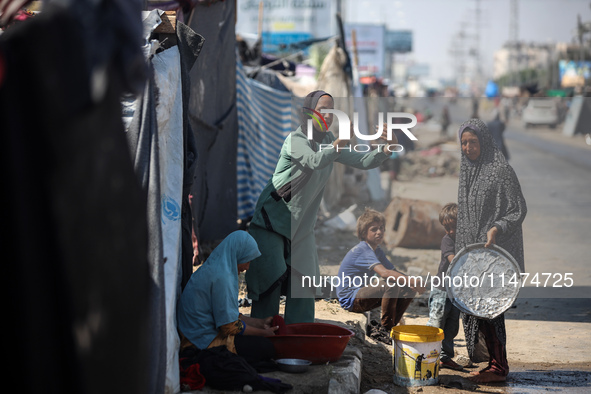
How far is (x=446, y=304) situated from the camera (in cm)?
481

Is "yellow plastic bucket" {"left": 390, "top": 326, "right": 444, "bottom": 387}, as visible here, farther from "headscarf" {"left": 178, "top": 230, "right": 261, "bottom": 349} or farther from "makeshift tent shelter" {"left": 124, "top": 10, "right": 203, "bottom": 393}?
"makeshift tent shelter" {"left": 124, "top": 10, "right": 203, "bottom": 393}

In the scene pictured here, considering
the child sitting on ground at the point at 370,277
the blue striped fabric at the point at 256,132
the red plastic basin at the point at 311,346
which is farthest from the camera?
the blue striped fabric at the point at 256,132

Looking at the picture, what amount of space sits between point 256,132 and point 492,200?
4.81 metres

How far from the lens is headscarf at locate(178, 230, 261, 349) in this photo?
152 inches

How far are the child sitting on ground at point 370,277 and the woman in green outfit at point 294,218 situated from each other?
46 centimetres

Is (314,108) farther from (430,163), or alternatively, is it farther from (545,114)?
(545,114)

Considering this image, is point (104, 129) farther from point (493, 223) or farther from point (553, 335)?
point (553, 335)

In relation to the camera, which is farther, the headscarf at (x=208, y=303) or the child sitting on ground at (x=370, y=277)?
the child sitting on ground at (x=370, y=277)

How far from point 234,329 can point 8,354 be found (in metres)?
2.34

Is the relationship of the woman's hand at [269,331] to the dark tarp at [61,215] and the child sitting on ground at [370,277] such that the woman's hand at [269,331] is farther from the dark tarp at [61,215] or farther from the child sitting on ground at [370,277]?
the dark tarp at [61,215]

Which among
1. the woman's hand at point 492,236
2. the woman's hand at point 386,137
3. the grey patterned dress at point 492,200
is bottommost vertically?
the woman's hand at point 492,236

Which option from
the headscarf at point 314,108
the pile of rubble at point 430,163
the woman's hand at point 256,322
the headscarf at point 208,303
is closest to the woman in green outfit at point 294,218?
the headscarf at point 314,108

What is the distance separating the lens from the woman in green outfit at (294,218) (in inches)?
179

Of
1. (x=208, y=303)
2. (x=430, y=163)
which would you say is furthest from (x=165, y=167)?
(x=430, y=163)
